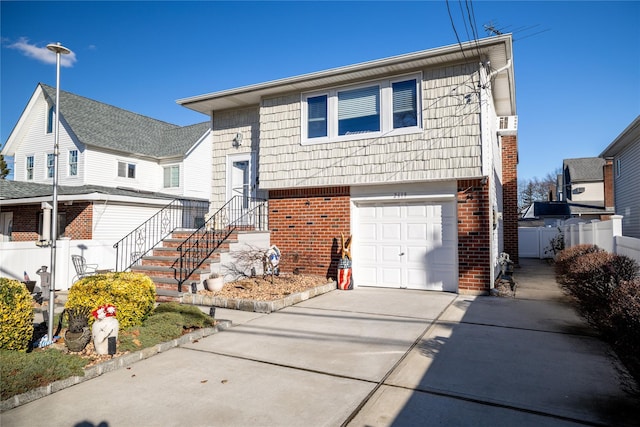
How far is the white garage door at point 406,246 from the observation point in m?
9.10

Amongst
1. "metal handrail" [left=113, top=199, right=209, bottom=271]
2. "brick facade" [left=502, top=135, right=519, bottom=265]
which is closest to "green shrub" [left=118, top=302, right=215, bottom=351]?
"metal handrail" [left=113, top=199, right=209, bottom=271]

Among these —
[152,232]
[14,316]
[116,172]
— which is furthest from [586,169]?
[14,316]

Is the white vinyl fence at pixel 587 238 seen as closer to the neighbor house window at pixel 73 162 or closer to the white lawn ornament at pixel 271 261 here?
the white lawn ornament at pixel 271 261

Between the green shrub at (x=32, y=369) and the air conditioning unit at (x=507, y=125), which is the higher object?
the air conditioning unit at (x=507, y=125)

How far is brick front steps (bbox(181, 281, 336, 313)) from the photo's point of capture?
7.28 metres

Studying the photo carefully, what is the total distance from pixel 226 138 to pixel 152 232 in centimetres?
608

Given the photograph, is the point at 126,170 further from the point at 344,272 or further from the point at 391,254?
the point at 391,254

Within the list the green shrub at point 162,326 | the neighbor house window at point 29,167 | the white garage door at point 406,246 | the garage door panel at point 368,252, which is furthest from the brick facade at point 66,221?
the white garage door at point 406,246

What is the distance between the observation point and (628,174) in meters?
16.2

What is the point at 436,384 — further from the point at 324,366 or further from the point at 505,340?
the point at 505,340

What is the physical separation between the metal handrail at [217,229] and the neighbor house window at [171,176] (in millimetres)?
11326

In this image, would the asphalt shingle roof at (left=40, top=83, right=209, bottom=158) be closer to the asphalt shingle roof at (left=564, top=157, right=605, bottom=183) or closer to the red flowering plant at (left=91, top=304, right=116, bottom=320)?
the red flowering plant at (left=91, top=304, right=116, bottom=320)

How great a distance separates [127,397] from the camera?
367cm

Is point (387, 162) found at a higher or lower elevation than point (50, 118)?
lower
